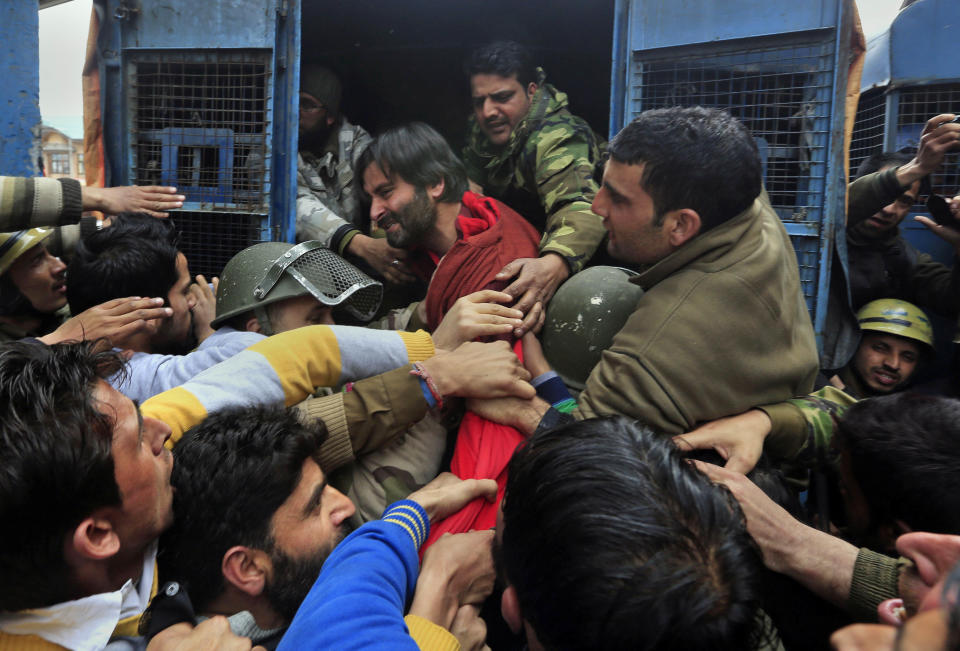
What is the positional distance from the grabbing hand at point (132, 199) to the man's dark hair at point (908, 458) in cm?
306

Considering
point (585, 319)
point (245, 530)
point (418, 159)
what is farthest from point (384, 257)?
point (245, 530)

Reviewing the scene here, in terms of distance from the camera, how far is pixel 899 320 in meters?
3.55

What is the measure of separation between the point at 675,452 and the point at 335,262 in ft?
6.03

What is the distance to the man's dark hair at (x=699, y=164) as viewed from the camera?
197 centimetres

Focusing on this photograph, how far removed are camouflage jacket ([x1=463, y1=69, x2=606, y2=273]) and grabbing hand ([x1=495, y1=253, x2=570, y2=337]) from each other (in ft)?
0.39

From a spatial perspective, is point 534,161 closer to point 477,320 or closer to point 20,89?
point 477,320

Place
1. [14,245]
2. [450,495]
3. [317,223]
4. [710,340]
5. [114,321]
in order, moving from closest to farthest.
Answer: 1. [450,495]
2. [710,340]
3. [114,321]
4. [14,245]
5. [317,223]

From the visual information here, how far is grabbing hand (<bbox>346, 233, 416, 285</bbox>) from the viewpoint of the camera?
3332 millimetres

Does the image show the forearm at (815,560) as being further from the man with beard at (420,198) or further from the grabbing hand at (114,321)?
the grabbing hand at (114,321)

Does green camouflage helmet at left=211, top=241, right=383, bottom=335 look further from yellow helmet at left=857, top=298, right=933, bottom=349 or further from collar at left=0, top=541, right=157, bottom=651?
yellow helmet at left=857, top=298, right=933, bottom=349

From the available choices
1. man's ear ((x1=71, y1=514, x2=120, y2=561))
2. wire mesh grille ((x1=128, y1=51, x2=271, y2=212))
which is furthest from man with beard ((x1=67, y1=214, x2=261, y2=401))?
man's ear ((x1=71, y1=514, x2=120, y2=561))

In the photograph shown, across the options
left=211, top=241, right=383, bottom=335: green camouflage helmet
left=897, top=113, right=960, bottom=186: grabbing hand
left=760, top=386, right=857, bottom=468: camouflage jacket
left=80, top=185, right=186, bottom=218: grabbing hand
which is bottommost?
left=760, top=386, right=857, bottom=468: camouflage jacket

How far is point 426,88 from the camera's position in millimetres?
5258

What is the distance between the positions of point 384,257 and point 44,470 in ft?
7.37
